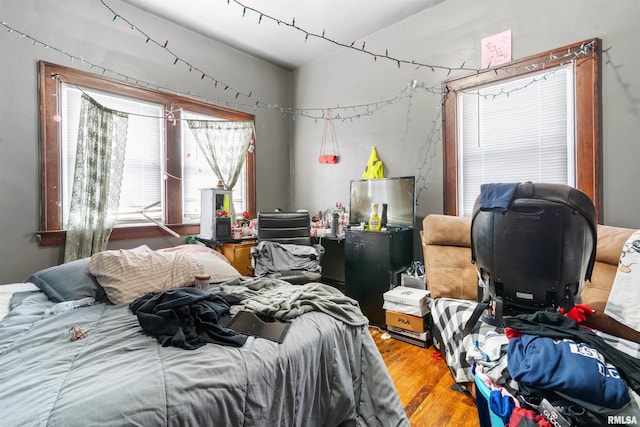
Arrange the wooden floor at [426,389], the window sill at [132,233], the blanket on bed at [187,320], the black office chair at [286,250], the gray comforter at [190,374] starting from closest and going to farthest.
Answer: the gray comforter at [190,374], the blanket on bed at [187,320], the wooden floor at [426,389], the window sill at [132,233], the black office chair at [286,250]

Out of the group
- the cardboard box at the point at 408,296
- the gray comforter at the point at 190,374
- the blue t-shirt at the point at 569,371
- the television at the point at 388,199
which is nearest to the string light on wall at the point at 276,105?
the television at the point at 388,199

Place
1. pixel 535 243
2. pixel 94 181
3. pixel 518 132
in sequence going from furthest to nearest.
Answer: pixel 94 181, pixel 518 132, pixel 535 243

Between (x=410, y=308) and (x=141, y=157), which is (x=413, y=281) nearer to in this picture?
(x=410, y=308)

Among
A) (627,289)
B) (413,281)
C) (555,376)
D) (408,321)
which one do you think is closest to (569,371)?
(555,376)

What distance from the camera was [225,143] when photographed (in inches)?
149

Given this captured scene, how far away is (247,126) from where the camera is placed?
395 centimetres

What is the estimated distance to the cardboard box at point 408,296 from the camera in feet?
8.25

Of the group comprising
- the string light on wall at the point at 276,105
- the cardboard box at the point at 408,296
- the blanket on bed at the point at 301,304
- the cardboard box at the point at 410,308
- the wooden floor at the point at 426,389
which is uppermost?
the string light on wall at the point at 276,105

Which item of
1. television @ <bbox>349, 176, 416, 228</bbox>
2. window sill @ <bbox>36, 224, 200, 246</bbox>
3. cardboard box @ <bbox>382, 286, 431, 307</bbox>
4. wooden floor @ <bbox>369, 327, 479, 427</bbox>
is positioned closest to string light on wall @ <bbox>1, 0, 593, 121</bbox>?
television @ <bbox>349, 176, 416, 228</bbox>

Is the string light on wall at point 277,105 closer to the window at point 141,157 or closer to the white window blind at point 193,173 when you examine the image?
the window at point 141,157

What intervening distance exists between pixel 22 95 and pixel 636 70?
451 cm

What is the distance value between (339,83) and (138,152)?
2424mm

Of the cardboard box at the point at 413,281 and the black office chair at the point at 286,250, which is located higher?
the black office chair at the point at 286,250

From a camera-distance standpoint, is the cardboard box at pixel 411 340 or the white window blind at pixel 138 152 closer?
the cardboard box at pixel 411 340
